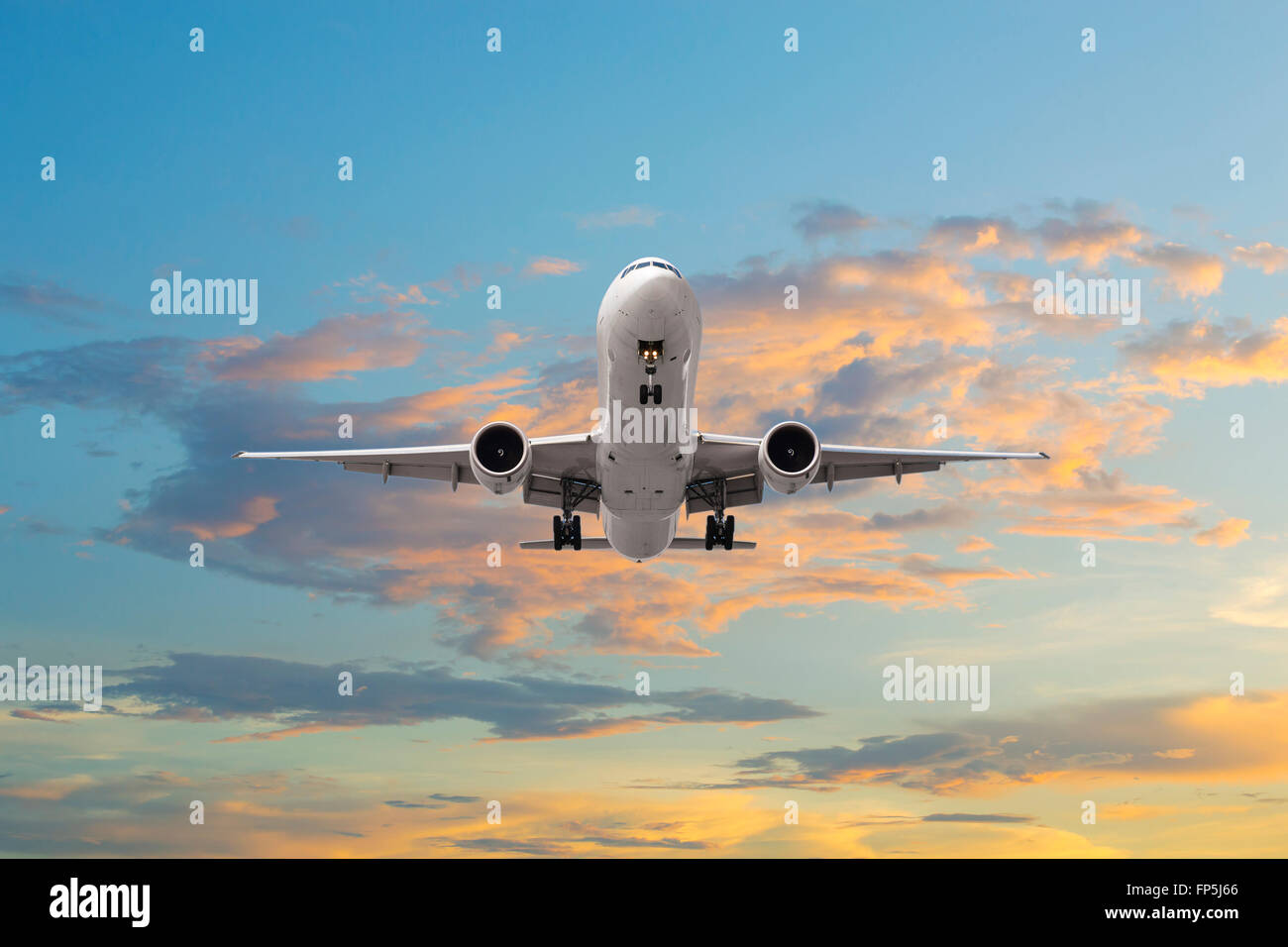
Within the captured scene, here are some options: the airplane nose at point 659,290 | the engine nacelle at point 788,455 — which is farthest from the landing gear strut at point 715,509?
the airplane nose at point 659,290

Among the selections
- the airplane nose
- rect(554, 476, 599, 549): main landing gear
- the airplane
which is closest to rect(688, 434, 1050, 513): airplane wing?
the airplane

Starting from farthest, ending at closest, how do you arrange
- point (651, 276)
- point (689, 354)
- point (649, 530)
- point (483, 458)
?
point (649, 530), point (483, 458), point (689, 354), point (651, 276)

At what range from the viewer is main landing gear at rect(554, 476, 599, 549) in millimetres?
38969

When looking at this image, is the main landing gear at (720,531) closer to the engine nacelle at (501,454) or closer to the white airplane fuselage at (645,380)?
the white airplane fuselage at (645,380)

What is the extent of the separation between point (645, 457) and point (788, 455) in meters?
4.35

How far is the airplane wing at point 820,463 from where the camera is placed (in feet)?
119

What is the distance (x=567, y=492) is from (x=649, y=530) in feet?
11.0

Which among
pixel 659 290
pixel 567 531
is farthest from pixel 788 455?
pixel 567 531

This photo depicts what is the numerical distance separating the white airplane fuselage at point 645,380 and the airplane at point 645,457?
0.13 ft

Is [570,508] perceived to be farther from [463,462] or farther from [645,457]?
[645,457]

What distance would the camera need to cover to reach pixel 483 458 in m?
32.9

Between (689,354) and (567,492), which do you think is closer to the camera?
(689,354)
